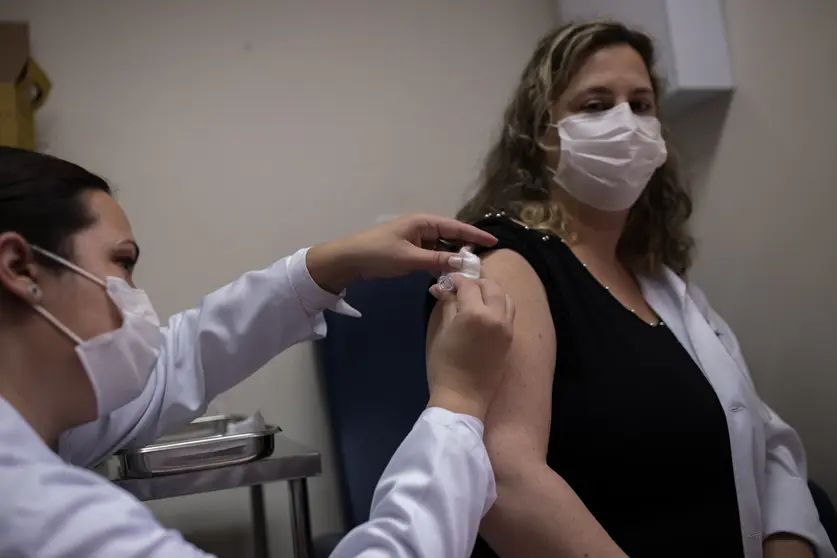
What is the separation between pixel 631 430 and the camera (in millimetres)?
934

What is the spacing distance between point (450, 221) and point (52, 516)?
0.63m

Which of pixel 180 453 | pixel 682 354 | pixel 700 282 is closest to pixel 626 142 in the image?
pixel 682 354

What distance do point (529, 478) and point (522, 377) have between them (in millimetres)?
127

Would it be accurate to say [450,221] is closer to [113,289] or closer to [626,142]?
[626,142]

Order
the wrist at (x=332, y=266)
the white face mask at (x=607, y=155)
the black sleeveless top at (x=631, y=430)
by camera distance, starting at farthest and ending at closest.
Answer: the white face mask at (x=607, y=155)
the wrist at (x=332, y=266)
the black sleeveless top at (x=631, y=430)

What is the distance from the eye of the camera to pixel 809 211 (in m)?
1.42

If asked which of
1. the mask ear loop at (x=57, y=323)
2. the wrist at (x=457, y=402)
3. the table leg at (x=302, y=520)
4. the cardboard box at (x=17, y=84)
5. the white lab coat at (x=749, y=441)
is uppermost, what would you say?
the cardboard box at (x=17, y=84)

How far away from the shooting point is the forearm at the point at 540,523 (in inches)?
31.1

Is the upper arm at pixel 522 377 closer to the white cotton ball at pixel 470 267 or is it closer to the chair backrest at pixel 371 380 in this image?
the white cotton ball at pixel 470 267

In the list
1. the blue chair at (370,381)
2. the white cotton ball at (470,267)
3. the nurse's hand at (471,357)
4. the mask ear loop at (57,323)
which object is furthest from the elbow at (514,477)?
the blue chair at (370,381)

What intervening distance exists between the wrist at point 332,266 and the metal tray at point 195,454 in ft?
1.04

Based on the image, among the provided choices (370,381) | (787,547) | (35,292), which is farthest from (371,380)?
(35,292)

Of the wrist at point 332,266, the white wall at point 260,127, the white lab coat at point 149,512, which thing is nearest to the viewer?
the white lab coat at point 149,512

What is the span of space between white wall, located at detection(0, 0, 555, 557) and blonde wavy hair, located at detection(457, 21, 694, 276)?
59 centimetres
